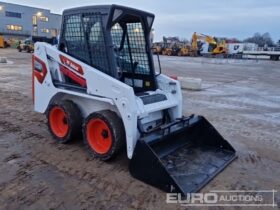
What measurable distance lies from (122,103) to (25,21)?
70.6 meters

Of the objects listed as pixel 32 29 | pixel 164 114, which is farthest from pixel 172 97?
pixel 32 29

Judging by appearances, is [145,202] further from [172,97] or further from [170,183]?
[172,97]

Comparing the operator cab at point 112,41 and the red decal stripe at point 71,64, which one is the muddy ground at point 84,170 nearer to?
→ the red decal stripe at point 71,64

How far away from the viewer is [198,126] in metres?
4.54

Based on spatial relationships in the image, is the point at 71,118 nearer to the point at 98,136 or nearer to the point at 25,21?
the point at 98,136

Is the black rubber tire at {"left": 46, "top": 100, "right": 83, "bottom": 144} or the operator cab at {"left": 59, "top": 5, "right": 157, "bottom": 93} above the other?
the operator cab at {"left": 59, "top": 5, "right": 157, "bottom": 93}

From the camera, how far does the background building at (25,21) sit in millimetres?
61969

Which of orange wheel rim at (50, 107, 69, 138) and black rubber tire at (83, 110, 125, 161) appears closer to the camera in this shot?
black rubber tire at (83, 110, 125, 161)

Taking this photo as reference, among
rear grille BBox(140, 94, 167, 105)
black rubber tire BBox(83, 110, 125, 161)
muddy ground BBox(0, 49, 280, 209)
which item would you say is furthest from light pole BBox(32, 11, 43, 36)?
black rubber tire BBox(83, 110, 125, 161)

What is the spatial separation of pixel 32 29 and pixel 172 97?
2789 inches

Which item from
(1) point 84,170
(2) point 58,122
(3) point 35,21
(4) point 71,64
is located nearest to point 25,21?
(3) point 35,21

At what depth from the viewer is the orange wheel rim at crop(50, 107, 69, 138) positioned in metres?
4.64

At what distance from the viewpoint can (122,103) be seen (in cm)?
367

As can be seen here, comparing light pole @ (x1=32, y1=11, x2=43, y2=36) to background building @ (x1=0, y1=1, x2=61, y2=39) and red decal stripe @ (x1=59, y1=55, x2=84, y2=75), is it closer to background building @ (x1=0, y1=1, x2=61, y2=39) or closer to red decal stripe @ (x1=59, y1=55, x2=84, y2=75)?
background building @ (x1=0, y1=1, x2=61, y2=39)
